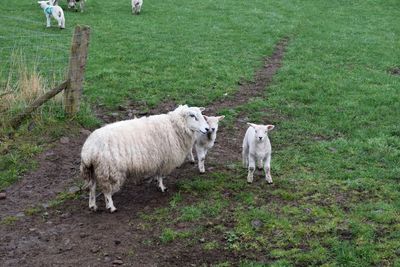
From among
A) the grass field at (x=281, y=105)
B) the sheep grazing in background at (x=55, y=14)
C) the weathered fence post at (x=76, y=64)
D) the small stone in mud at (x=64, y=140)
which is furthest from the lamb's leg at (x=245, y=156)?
the sheep grazing in background at (x=55, y=14)

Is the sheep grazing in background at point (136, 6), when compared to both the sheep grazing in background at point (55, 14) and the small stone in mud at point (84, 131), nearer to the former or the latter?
the sheep grazing in background at point (55, 14)

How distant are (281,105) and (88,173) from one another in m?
6.29

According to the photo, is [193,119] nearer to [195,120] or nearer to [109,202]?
[195,120]

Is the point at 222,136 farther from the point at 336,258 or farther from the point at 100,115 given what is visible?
the point at 336,258

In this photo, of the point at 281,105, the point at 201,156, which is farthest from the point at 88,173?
the point at 281,105

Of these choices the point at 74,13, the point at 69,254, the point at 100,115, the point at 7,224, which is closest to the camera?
the point at 69,254

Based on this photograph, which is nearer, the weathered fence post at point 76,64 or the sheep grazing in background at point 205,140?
the sheep grazing in background at point 205,140

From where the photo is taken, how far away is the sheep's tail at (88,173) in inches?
310

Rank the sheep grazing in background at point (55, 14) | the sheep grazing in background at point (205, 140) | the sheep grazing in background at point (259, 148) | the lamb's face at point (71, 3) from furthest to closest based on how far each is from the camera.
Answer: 1. the lamb's face at point (71, 3)
2. the sheep grazing in background at point (55, 14)
3. the sheep grazing in background at point (205, 140)
4. the sheep grazing in background at point (259, 148)

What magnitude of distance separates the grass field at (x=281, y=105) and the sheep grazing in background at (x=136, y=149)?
63cm

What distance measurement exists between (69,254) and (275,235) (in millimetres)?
2732

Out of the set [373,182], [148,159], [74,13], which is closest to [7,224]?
[148,159]

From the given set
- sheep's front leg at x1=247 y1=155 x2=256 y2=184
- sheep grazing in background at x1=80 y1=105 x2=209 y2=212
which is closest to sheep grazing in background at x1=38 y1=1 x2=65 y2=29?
sheep grazing in background at x1=80 y1=105 x2=209 y2=212

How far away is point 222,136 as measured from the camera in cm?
1099
